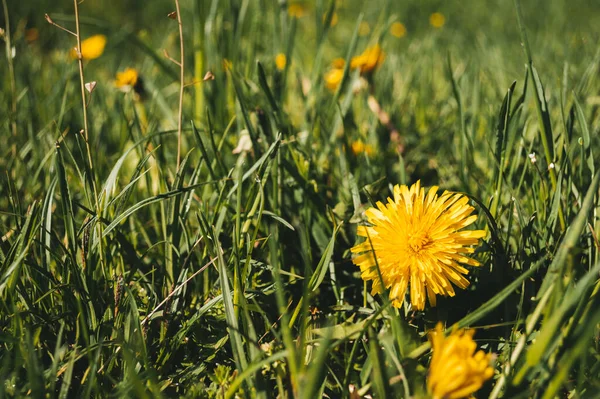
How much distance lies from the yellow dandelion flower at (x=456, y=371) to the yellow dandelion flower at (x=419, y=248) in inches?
7.6

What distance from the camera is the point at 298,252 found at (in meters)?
1.18

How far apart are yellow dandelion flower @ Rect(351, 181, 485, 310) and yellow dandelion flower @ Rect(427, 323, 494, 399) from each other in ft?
0.63

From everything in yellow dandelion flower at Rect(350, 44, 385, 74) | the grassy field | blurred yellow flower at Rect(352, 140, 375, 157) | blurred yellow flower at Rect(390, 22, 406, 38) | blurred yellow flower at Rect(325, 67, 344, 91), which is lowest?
the grassy field

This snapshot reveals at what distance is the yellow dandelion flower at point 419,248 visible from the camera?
0.84 metres

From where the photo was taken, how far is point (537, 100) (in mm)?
953

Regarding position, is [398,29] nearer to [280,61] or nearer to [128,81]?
[280,61]

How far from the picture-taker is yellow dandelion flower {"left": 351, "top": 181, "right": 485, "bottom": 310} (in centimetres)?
84

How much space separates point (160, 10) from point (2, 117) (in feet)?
7.99

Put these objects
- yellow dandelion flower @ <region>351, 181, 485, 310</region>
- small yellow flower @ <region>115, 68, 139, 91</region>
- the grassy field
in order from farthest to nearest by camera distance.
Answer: small yellow flower @ <region>115, 68, 139, 91</region>
yellow dandelion flower @ <region>351, 181, 485, 310</region>
the grassy field

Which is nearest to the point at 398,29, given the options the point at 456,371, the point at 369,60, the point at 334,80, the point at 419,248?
the point at 334,80

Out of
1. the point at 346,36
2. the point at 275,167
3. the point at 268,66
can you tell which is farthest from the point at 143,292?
the point at 346,36

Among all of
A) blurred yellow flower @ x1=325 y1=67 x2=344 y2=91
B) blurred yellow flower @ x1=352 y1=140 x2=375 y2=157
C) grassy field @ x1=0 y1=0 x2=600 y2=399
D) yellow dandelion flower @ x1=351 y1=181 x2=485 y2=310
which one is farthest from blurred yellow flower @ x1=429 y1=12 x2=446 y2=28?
yellow dandelion flower @ x1=351 y1=181 x2=485 y2=310

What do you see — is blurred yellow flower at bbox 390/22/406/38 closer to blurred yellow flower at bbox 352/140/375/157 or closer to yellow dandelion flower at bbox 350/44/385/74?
yellow dandelion flower at bbox 350/44/385/74

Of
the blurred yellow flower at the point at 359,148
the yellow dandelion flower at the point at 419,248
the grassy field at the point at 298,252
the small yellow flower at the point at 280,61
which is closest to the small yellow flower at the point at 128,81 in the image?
the grassy field at the point at 298,252
